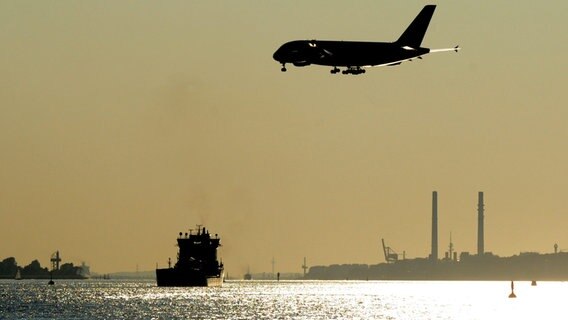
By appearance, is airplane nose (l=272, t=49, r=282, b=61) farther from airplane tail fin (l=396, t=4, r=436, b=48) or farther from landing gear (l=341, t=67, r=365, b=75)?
airplane tail fin (l=396, t=4, r=436, b=48)

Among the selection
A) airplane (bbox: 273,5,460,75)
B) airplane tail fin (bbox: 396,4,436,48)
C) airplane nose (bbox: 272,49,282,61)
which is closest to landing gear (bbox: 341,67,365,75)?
airplane (bbox: 273,5,460,75)

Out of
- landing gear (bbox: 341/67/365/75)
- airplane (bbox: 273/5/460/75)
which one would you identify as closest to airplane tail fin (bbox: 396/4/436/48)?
airplane (bbox: 273/5/460/75)

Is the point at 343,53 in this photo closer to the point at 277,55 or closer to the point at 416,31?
the point at 277,55

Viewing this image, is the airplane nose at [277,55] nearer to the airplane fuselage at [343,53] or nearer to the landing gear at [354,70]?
the airplane fuselage at [343,53]

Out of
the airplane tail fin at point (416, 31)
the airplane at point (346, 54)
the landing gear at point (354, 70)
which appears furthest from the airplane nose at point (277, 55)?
the airplane tail fin at point (416, 31)

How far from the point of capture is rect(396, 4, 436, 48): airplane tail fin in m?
140

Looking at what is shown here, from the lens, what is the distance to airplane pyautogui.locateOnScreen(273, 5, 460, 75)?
123 metres

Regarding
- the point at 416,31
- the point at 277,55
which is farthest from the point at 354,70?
the point at 416,31

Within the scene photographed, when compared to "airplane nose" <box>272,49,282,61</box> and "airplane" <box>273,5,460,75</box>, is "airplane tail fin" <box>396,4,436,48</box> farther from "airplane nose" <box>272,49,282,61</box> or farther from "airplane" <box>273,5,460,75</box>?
"airplane nose" <box>272,49,282,61</box>

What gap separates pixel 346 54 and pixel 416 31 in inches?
699

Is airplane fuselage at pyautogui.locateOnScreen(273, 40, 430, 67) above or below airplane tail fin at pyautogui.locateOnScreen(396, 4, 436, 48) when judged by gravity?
below

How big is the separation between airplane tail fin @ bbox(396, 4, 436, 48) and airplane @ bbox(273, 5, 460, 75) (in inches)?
300

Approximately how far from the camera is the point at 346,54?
125 meters

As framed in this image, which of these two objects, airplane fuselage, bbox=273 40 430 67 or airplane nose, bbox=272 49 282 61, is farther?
airplane nose, bbox=272 49 282 61
